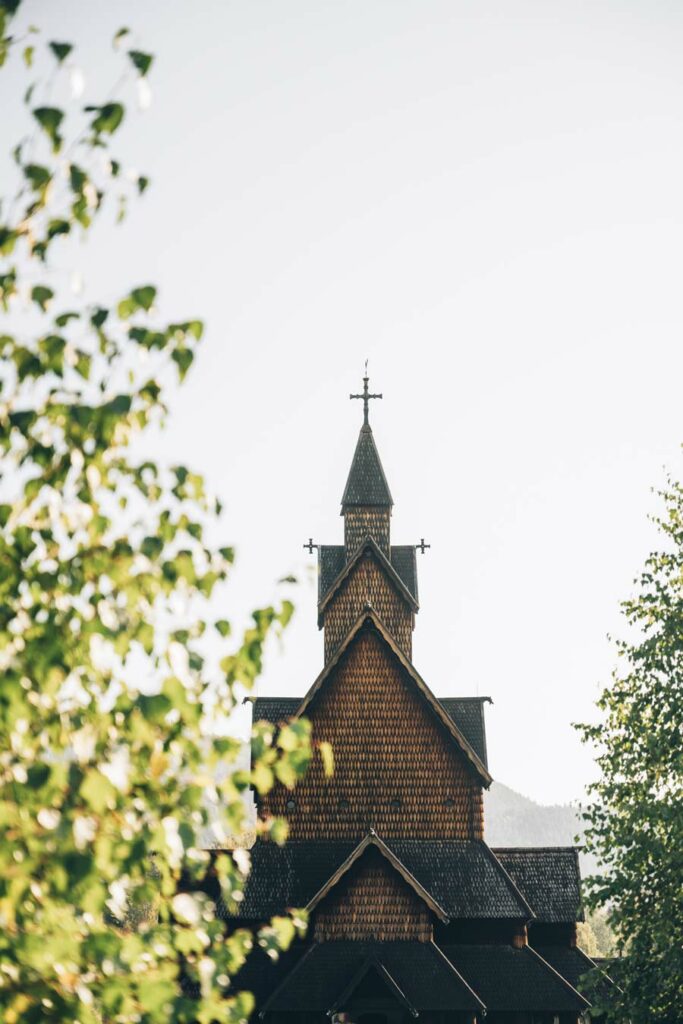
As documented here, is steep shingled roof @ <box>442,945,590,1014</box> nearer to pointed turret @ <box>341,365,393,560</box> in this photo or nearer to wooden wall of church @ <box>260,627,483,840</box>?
wooden wall of church @ <box>260,627,483,840</box>

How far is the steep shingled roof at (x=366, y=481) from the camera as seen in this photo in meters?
33.9

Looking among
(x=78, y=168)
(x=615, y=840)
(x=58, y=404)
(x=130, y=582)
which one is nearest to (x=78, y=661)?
(x=130, y=582)

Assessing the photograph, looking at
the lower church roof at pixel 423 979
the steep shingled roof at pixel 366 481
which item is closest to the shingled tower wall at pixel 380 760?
the lower church roof at pixel 423 979

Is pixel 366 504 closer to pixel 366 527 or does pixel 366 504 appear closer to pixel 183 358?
pixel 366 527

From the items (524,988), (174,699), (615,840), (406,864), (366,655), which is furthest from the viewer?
(366,655)

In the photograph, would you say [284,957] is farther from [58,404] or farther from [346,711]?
[58,404]

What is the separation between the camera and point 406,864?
27859 mm

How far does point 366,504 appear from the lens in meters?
33.9

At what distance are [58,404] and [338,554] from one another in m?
28.7

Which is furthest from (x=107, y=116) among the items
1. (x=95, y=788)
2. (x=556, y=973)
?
(x=556, y=973)

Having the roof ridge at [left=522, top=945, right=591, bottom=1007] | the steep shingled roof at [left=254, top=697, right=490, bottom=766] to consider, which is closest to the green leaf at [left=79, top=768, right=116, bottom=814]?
the roof ridge at [left=522, top=945, right=591, bottom=1007]

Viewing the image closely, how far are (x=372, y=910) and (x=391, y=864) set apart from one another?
1.25m

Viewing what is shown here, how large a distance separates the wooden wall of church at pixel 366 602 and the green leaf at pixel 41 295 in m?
26.9

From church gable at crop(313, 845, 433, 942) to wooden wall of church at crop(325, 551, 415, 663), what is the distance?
7702mm
